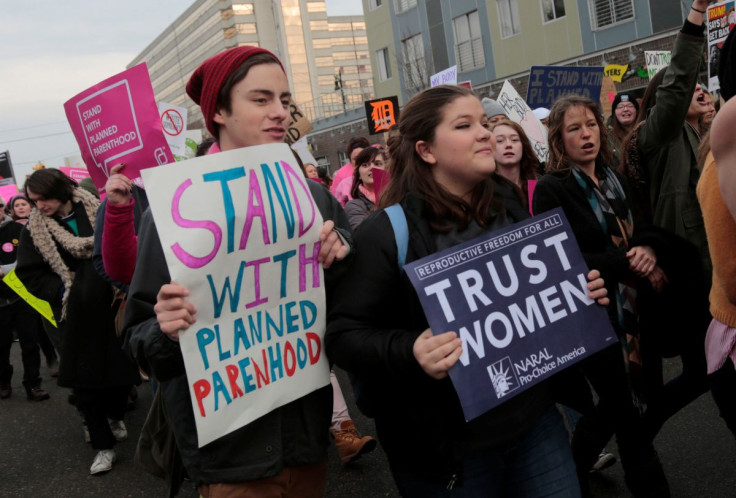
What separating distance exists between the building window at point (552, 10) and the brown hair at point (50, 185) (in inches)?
748

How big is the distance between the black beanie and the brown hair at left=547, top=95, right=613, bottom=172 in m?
1.21

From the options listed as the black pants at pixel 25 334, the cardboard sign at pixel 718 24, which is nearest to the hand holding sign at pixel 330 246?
the cardboard sign at pixel 718 24

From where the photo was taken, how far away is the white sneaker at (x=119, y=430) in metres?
5.50

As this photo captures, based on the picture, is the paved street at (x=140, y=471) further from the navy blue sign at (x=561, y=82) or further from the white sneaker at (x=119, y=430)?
the navy blue sign at (x=561, y=82)

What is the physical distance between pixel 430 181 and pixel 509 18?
71.9 feet

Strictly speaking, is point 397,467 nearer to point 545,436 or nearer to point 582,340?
point 545,436

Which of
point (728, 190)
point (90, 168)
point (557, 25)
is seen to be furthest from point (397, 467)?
point (557, 25)

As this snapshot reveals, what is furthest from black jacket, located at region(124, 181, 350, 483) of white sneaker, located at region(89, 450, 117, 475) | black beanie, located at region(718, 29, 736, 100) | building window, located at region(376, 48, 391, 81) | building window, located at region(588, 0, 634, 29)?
building window, located at region(376, 48, 391, 81)

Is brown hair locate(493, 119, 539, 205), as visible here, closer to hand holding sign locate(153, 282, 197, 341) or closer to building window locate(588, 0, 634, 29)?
hand holding sign locate(153, 282, 197, 341)

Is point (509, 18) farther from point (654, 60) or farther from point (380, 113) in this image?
point (654, 60)

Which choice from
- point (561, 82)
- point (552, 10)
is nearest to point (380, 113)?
point (561, 82)

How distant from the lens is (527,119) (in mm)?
6500

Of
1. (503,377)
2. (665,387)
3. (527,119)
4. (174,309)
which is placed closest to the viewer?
(174,309)

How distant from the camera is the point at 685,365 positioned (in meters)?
2.99
